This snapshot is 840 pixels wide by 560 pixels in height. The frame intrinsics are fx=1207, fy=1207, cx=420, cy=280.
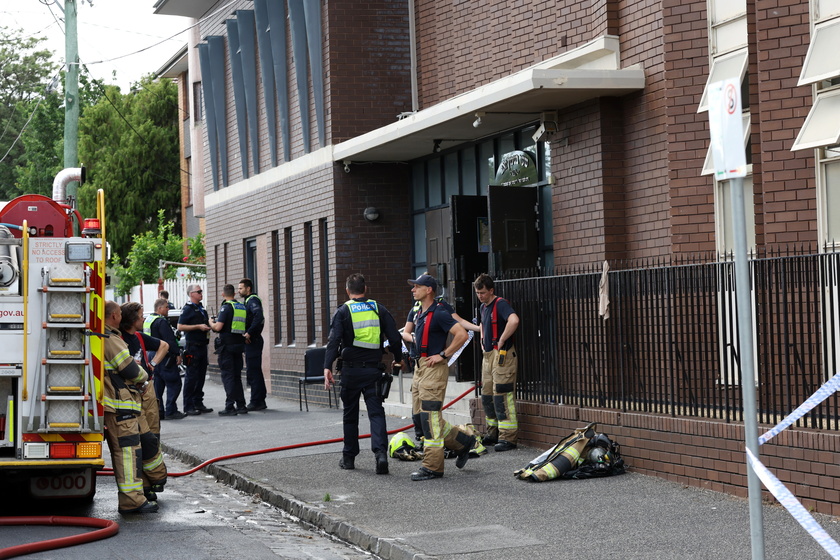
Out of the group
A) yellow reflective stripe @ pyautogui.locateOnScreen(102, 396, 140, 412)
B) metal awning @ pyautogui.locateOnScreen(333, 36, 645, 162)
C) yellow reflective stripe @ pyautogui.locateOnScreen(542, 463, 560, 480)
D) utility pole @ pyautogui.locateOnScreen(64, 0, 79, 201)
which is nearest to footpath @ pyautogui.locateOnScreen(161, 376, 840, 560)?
yellow reflective stripe @ pyautogui.locateOnScreen(542, 463, 560, 480)

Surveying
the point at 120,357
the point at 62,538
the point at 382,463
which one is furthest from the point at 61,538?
the point at 382,463

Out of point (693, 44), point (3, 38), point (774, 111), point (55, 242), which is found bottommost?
point (55, 242)

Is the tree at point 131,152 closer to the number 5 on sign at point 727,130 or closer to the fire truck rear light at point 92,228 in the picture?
the fire truck rear light at point 92,228

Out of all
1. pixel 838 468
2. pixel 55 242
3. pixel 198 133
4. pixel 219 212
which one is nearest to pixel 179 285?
pixel 198 133

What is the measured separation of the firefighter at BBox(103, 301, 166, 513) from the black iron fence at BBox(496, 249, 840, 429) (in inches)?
172

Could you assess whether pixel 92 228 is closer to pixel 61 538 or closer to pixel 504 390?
pixel 61 538

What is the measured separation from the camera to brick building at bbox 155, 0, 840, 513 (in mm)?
10570

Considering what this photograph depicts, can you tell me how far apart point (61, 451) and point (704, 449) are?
5062mm

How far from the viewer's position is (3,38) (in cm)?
6438

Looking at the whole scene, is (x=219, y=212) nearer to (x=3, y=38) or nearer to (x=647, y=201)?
(x=647, y=201)

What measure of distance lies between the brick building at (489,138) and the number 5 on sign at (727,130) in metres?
4.70

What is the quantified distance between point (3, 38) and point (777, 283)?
203 feet

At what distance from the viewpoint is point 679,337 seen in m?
10.4

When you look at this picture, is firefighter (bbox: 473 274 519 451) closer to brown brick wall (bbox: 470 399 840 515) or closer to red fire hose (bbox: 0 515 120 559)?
brown brick wall (bbox: 470 399 840 515)
